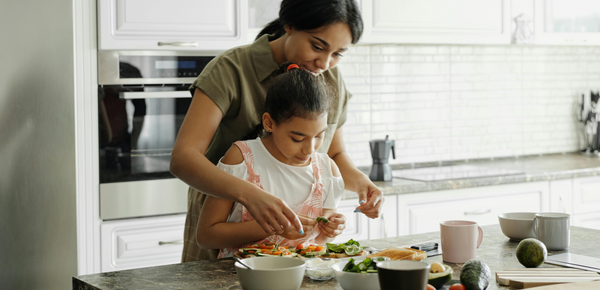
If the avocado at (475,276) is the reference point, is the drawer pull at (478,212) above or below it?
below

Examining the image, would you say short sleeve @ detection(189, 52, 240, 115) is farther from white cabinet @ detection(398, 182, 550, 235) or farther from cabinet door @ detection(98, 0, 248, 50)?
white cabinet @ detection(398, 182, 550, 235)

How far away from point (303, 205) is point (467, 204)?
5.60 ft

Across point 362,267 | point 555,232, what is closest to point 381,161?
point 555,232

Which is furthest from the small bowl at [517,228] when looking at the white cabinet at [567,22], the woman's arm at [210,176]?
the white cabinet at [567,22]

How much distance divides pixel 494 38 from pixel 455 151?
783mm

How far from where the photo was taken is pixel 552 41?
3.63m

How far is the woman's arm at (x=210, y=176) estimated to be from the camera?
1269mm

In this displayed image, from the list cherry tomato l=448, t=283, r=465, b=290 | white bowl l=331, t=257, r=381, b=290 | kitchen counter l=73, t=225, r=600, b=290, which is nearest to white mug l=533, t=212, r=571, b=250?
kitchen counter l=73, t=225, r=600, b=290

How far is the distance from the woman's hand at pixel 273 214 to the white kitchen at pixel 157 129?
1.32ft

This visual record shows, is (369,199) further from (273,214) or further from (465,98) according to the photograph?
(465,98)

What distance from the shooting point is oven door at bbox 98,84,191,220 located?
2.59 meters

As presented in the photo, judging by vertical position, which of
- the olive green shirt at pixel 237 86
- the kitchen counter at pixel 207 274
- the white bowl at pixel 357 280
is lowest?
the kitchen counter at pixel 207 274

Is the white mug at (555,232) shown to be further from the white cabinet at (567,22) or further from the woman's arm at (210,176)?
the white cabinet at (567,22)

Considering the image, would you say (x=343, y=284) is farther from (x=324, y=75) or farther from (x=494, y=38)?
(x=494, y=38)
